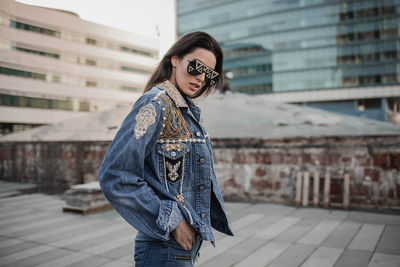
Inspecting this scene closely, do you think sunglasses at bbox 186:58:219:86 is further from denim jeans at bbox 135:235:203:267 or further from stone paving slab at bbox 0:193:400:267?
stone paving slab at bbox 0:193:400:267

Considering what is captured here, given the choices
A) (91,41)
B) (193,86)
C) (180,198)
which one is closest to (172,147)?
(180,198)

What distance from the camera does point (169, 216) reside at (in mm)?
1413

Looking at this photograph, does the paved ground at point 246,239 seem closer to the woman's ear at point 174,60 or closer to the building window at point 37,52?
the woman's ear at point 174,60

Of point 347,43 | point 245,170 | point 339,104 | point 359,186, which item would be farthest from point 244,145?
point 347,43

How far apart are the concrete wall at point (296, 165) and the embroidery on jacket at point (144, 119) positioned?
7095mm

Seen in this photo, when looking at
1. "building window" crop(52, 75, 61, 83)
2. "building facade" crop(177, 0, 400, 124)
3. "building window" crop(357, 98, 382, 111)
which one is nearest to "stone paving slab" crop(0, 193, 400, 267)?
"building window" crop(52, 75, 61, 83)

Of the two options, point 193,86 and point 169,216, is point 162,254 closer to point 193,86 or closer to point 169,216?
point 169,216

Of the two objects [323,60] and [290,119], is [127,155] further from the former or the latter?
[323,60]

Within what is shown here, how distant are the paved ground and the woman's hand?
2.96 meters

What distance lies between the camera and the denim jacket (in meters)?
1.40

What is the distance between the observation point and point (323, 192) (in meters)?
7.81

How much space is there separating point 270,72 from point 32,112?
4065 centimetres

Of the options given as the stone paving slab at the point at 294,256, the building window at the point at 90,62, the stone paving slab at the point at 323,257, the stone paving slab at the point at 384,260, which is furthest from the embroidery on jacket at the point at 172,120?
the building window at the point at 90,62

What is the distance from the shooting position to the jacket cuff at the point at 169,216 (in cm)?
139
